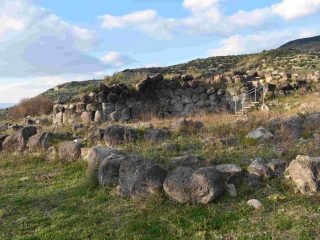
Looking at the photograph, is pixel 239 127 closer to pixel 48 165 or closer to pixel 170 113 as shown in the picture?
pixel 48 165

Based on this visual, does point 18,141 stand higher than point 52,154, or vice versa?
point 18,141

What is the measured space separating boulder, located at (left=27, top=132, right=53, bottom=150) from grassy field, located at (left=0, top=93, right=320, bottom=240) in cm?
239

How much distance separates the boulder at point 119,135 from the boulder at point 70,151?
762 mm

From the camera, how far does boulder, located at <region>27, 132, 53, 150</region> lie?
41.2 feet

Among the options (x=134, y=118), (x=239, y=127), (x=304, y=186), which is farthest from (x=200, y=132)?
(x=134, y=118)

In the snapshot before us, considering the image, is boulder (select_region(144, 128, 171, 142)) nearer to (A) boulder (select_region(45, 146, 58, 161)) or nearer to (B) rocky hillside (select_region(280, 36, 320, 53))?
(A) boulder (select_region(45, 146, 58, 161))

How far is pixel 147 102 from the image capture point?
21.4 meters

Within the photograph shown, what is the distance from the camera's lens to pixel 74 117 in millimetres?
19953

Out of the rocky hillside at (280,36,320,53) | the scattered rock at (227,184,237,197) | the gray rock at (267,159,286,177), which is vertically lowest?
the scattered rock at (227,184,237,197)

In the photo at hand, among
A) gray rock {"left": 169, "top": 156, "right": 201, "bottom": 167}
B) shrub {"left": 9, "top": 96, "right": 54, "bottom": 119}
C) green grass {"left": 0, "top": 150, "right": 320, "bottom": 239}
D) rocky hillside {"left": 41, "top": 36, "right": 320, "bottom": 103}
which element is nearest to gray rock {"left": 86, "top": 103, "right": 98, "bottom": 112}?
shrub {"left": 9, "top": 96, "right": 54, "bottom": 119}

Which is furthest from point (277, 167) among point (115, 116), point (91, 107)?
point (91, 107)

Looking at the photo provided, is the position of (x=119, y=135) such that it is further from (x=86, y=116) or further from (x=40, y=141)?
(x=86, y=116)

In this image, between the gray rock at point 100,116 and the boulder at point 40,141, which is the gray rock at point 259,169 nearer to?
the boulder at point 40,141

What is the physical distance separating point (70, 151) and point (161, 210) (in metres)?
4.72
